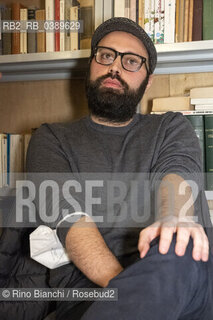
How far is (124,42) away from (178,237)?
0.80 m

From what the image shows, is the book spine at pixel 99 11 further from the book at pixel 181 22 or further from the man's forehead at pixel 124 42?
the book at pixel 181 22

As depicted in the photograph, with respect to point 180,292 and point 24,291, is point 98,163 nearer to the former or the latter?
point 24,291

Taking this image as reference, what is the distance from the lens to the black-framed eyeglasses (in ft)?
4.26

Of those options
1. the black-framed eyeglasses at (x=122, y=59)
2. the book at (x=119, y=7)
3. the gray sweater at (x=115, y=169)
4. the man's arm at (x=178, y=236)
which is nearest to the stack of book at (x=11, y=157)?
the gray sweater at (x=115, y=169)

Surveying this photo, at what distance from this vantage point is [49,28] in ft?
4.83

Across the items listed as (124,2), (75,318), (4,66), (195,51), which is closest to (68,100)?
(4,66)

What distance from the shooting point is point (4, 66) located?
159 cm

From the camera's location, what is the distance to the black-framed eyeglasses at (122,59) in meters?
1.30

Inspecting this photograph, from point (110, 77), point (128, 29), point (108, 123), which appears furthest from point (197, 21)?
point (108, 123)

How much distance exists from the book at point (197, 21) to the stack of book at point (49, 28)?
39 cm

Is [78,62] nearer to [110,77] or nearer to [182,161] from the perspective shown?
[110,77]

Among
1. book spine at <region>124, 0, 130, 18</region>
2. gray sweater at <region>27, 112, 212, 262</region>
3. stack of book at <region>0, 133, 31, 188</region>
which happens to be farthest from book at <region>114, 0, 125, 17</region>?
stack of book at <region>0, 133, 31, 188</region>

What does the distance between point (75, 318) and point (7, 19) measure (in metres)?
1.18

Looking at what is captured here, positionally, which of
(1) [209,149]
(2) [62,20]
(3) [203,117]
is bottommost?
(1) [209,149]
